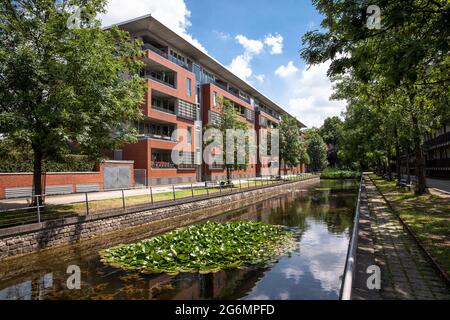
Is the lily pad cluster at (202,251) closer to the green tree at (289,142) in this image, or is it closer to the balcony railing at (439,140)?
the balcony railing at (439,140)

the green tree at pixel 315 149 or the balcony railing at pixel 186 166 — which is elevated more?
the green tree at pixel 315 149

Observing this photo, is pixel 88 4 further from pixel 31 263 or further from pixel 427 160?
pixel 427 160

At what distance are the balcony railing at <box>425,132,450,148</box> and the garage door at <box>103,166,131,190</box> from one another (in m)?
37.1

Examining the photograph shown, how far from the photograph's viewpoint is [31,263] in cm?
1102

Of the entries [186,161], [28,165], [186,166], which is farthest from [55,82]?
[186,166]

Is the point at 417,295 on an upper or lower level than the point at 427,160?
lower

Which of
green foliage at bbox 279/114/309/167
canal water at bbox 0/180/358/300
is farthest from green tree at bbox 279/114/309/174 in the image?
canal water at bbox 0/180/358/300

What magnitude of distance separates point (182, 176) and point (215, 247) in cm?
2791

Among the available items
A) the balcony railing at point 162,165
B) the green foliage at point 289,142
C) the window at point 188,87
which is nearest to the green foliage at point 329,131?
the green foliage at point 289,142

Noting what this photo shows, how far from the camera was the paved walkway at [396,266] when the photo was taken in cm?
648

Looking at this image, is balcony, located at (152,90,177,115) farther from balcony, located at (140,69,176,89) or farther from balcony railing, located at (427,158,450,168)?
balcony railing, located at (427,158,450,168)

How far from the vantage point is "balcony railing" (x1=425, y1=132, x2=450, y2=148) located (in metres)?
40.9

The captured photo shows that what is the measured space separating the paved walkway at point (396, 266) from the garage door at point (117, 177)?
2118 cm
